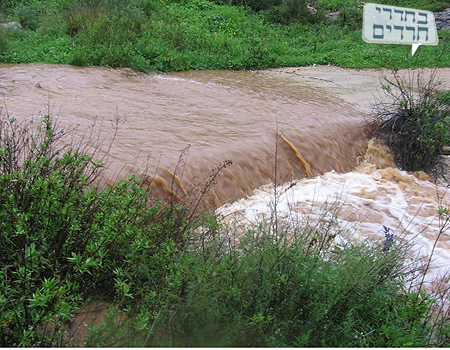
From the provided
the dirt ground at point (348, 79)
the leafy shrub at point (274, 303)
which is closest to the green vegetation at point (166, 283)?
the leafy shrub at point (274, 303)

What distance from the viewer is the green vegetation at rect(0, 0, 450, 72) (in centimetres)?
1027

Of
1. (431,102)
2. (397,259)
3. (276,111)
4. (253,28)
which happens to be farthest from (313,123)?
(253,28)

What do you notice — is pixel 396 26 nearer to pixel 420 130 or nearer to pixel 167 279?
pixel 167 279

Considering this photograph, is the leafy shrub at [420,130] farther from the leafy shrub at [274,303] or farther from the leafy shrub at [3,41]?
the leafy shrub at [3,41]

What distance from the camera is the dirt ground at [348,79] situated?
32.3ft

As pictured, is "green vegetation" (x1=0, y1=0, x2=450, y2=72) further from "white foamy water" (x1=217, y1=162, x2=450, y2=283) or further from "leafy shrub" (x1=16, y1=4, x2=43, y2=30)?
"white foamy water" (x1=217, y1=162, x2=450, y2=283)

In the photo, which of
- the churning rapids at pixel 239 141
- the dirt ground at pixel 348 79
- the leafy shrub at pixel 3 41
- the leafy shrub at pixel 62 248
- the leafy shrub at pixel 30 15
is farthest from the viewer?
the leafy shrub at pixel 30 15

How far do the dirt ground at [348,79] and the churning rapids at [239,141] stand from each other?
0.17 meters

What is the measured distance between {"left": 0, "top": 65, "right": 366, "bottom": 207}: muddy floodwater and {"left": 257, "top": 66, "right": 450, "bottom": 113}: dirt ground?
571 mm

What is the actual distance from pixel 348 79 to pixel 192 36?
4.55 metres

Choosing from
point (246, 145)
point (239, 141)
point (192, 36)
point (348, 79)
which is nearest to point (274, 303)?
point (246, 145)

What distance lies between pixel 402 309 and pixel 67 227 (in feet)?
7.35

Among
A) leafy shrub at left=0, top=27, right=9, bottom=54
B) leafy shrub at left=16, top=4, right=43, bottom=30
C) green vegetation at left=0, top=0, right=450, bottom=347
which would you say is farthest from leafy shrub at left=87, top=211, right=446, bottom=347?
leafy shrub at left=16, top=4, right=43, bottom=30

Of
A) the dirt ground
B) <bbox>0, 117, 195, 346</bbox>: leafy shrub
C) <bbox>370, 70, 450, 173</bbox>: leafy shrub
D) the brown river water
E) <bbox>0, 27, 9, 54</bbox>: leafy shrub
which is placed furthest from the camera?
the dirt ground
